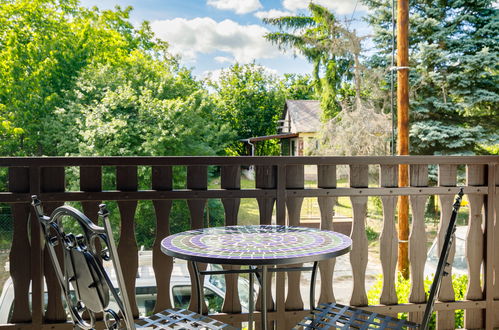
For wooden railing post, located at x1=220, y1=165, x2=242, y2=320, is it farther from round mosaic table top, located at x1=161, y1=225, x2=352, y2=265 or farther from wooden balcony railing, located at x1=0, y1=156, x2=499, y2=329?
round mosaic table top, located at x1=161, y1=225, x2=352, y2=265

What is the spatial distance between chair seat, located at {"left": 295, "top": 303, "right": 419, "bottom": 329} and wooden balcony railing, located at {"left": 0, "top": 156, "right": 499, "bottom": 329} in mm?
484

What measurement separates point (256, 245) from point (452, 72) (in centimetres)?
1151

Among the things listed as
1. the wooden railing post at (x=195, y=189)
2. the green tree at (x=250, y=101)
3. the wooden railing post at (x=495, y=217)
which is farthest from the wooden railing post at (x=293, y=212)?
the green tree at (x=250, y=101)

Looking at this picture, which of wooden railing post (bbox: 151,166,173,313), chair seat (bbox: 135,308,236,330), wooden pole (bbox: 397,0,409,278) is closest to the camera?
chair seat (bbox: 135,308,236,330)

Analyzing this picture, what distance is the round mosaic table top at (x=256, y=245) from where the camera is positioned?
1.20 meters

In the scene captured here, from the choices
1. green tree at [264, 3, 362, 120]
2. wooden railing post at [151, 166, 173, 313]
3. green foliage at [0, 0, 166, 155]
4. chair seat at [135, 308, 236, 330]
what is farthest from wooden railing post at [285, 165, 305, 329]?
green foliage at [0, 0, 166, 155]

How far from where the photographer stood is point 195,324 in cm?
142

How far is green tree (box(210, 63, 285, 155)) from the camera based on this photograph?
83.8 ft

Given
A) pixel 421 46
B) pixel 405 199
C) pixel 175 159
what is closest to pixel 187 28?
pixel 421 46

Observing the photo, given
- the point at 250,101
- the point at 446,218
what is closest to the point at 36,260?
the point at 446,218

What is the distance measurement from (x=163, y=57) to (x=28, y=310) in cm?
2113

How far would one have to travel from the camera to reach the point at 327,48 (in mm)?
15578

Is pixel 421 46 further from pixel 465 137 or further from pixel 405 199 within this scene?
pixel 405 199

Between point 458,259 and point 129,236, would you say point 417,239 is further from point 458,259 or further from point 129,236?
point 458,259
